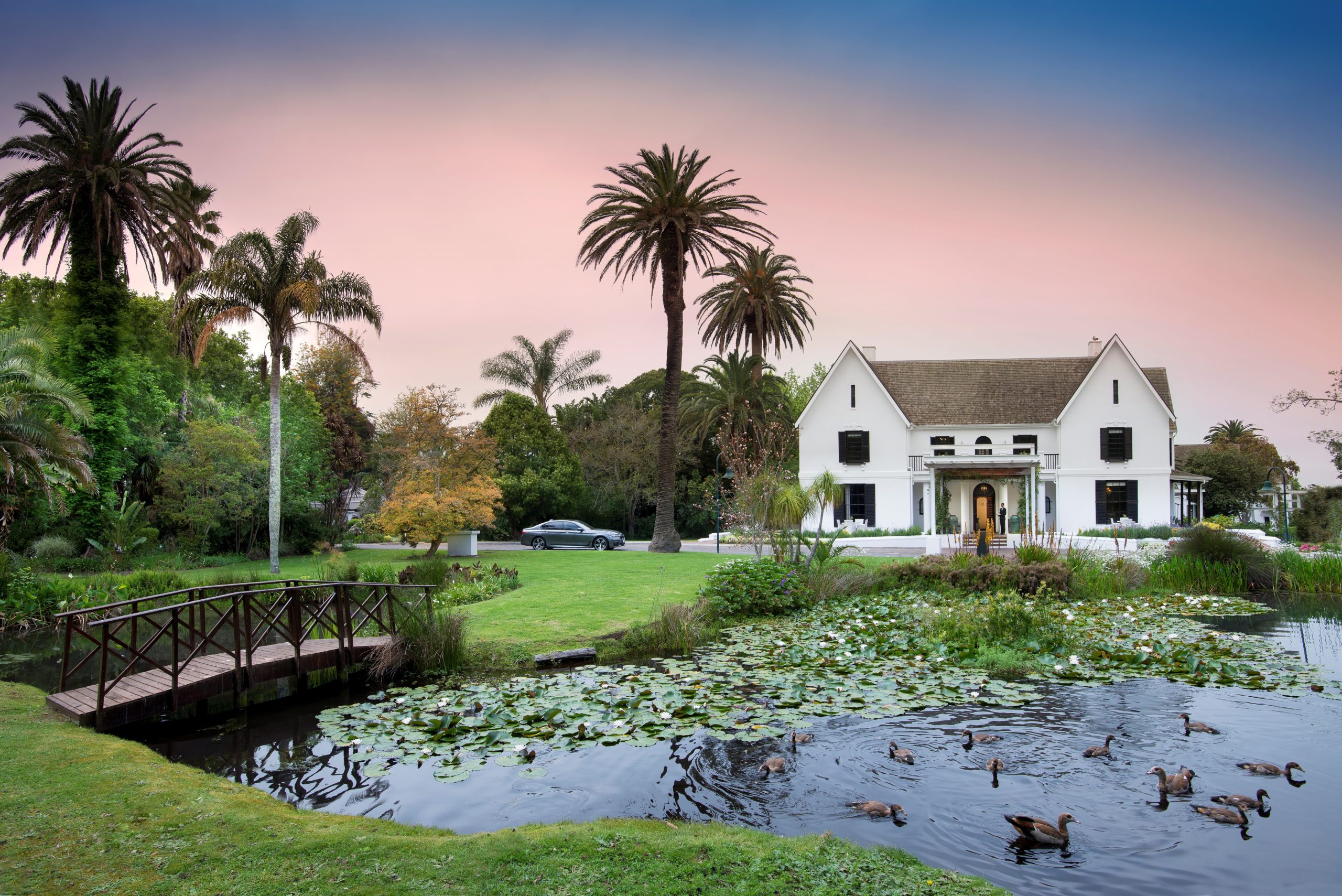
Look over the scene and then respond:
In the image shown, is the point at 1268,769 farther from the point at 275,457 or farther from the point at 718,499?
the point at 718,499

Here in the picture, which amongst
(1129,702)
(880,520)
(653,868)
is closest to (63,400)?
(653,868)

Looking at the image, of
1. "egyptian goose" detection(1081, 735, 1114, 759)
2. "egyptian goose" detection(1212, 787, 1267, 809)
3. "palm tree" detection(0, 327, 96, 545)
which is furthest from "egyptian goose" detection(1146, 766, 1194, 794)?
"palm tree" detection(0, 327, 96, 545)

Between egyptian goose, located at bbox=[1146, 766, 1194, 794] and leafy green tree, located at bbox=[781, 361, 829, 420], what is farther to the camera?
leafy green tree, located at bbox=[781, 361, 829, 420]

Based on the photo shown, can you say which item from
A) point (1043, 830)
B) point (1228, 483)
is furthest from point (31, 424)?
point (1228, 483)

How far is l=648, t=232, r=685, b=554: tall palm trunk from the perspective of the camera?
102 ft

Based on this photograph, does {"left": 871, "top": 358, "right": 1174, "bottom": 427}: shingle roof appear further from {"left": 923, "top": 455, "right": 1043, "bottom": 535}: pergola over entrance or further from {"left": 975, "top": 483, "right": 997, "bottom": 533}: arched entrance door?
{"left": 975, "top": 483, "right": 997, "bottom": 533}: arched entrance door

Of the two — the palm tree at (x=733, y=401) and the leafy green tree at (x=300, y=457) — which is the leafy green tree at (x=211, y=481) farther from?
the palm tree at (x=733, y=401)

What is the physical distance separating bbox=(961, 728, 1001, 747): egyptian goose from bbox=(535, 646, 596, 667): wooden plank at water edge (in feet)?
18.3

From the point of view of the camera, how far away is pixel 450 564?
856 inches

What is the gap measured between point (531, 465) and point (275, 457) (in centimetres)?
1884

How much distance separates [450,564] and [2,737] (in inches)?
576

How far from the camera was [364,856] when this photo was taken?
4.74 metres

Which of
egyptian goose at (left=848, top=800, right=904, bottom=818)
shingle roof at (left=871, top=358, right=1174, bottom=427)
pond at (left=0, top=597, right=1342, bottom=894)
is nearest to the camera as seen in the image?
pond at (left=0, top=597, right=1342, bottom=894)

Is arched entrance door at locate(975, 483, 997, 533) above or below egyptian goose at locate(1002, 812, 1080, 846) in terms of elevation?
→ above
